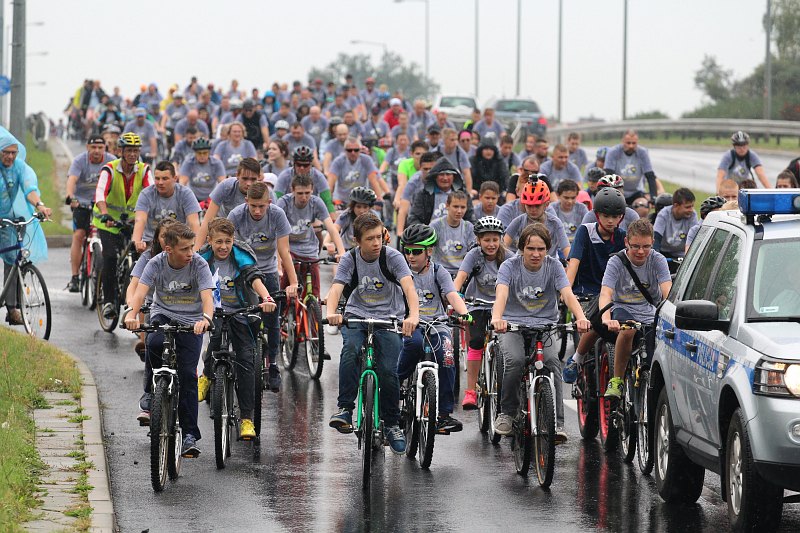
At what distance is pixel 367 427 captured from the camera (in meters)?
10.3

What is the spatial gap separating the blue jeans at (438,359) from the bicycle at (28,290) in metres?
5.71

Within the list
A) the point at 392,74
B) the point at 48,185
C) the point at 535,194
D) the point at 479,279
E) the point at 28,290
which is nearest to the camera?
the point at 479,279

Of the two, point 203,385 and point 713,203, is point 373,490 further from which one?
point 713,203

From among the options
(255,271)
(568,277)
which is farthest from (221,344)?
(568,277)

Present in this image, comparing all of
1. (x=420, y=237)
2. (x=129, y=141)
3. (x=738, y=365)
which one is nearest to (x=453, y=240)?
(x=420, y=237)

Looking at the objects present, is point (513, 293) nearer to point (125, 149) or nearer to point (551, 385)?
point (551, 385)

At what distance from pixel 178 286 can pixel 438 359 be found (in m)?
1.89

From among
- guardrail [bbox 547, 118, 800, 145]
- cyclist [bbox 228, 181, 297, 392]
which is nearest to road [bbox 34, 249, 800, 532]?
cyclist [bbox 228, 181, 297, 392]

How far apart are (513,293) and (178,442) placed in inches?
102

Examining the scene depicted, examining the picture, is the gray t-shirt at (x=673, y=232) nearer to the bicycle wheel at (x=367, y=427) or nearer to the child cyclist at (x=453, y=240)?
the child cyclist at (x=453, y=240)

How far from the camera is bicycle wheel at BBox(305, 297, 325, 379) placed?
14.9 metres

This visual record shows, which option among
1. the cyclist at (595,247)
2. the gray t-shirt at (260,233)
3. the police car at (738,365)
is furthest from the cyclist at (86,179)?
the police car at (738,365)

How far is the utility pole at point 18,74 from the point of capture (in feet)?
81.1

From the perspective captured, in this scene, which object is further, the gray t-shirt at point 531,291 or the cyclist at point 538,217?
the cyclist at point 538,217
